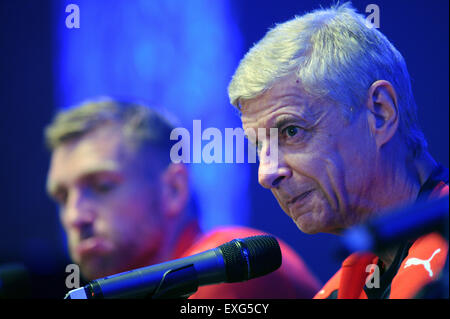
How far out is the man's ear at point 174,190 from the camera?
9.85 feet

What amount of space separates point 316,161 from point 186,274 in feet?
2.27

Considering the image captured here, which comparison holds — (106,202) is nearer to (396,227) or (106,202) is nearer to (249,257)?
(249,257)

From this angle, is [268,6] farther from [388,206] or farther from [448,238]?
[448,238]

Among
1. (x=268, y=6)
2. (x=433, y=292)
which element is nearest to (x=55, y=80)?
(x=268, y=6)

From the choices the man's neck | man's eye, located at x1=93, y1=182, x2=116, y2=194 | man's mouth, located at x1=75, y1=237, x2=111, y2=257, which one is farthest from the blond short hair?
the man's neck

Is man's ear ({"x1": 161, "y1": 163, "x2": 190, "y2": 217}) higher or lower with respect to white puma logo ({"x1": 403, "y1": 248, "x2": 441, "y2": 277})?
higher

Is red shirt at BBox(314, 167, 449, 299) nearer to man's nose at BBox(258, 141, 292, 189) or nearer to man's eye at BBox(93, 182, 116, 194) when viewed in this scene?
man's nose at BBox(258, 141, 292, 189)

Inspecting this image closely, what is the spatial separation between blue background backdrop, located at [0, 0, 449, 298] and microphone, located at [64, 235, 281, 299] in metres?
0.93

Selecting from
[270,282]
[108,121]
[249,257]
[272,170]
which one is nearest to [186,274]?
[249,257]

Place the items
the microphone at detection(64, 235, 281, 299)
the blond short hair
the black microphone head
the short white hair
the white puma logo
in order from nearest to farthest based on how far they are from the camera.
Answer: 1. the microphone at detection(64, 235, 281, 299)
2. the black microphone head
3. the white puma logo
4. the short white hair
5. the blond short hair

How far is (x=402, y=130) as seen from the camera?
6.40 ft

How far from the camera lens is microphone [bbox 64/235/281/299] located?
1.42 meters
